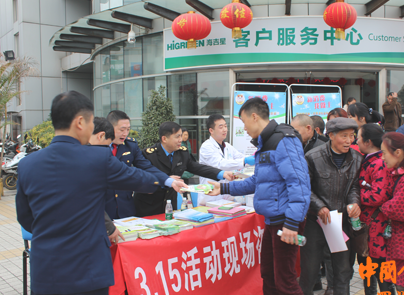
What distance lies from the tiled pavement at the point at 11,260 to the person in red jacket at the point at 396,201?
1099mm

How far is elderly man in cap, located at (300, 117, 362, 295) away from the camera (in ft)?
9.49

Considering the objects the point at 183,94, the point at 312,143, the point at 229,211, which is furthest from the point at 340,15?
the point at 229,211

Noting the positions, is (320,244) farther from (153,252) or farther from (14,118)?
(14,118)

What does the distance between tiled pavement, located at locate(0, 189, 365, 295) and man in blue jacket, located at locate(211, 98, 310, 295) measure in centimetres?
127

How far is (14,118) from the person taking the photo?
1923 centimetres

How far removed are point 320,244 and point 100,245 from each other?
205cm

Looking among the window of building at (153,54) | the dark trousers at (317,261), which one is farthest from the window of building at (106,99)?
the dark trousers at (317,261)

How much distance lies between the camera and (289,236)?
2.46 metres

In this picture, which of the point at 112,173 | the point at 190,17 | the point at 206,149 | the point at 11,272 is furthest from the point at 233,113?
the point at 112,173

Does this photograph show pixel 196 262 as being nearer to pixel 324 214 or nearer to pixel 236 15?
pixel 324 214

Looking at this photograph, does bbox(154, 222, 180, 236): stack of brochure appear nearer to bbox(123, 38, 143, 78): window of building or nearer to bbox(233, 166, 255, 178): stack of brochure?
bbox(233, 166, 255, 178): stack of brochure

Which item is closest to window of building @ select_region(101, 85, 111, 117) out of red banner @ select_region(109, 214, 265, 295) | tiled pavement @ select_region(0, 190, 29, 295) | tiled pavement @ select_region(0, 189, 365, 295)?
tiled pavement @ select_region(0, 190, 29, 295)

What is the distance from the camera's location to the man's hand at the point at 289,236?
2.45m

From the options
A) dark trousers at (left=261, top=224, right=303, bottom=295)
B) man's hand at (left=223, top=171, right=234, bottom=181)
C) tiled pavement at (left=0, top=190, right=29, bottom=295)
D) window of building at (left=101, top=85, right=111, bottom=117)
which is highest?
window of building at (left=101, top=85, right=111, bottom=117)
